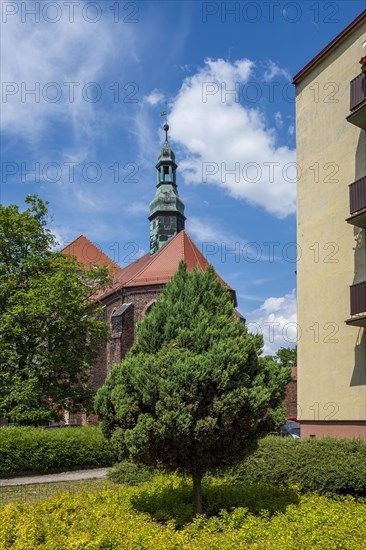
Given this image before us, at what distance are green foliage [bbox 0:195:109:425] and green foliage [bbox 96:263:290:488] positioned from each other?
1559 centimetres

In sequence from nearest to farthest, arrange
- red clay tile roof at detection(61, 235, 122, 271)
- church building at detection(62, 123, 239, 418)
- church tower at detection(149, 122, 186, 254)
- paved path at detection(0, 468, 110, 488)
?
paved path at detection(0, 468, 110, 488) < church building at detection(62, 123, 239, 418) < church tower at detection(149, 122, 186, 254) < red clay tile roof at detection(61, 235, 122, 271)

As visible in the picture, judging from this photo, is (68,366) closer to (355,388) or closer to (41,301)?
(41,301)

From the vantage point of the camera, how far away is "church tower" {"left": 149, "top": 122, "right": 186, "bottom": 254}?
44.3 metres

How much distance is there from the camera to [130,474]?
43.6ft

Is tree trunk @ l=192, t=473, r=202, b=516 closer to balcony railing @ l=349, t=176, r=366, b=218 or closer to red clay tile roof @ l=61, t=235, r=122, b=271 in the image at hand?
balcony railing @ l=349, t=176, r=366, b=218

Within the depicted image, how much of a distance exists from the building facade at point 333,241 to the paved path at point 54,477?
6751mm

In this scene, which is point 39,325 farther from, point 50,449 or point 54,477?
point 54,477

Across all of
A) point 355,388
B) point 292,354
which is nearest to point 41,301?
point 355,388

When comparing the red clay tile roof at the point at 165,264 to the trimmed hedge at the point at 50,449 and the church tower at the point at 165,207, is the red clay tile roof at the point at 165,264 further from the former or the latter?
the trimmed hedge at the point at 50,449

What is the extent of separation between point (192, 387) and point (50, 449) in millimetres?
11476

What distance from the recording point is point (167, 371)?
300 inches

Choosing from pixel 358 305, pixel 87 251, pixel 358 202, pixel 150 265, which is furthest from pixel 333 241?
pixel 87 251

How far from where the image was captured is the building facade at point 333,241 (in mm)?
15062

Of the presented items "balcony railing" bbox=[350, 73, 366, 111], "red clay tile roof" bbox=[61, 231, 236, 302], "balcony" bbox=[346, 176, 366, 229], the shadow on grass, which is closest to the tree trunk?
the shadow on grass
